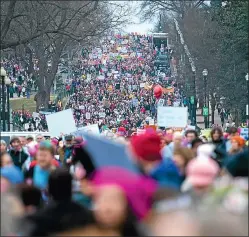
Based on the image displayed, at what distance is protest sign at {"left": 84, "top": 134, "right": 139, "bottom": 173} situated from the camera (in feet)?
25.8

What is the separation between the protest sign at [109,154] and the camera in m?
7.87

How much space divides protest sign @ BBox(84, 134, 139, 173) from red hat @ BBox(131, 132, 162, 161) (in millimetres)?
→ 2992

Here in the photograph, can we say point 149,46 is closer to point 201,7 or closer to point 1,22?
point 201,7

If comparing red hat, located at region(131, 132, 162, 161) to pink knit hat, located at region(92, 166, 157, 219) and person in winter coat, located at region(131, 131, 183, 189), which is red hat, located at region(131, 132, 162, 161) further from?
pink knit hat, located at region(92, 166, 157, 219)

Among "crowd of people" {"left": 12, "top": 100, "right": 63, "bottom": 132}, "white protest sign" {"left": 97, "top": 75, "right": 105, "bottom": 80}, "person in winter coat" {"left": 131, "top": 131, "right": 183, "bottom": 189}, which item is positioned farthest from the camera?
"white protest sign" {"left": 97, "top": 75, "right": 105, "bottom": 80}

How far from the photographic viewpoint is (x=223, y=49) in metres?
65.9

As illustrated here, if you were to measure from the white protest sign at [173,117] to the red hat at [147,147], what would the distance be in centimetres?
1905

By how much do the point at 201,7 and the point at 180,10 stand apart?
5.28ft

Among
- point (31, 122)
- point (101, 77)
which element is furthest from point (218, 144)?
point (101, 77)

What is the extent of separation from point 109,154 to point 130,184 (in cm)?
25

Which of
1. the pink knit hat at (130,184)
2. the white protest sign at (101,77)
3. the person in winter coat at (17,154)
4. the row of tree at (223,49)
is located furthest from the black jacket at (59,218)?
the white protest sign at (101,77)

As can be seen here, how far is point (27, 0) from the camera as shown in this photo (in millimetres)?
46000

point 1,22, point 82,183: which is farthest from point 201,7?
point 82,183

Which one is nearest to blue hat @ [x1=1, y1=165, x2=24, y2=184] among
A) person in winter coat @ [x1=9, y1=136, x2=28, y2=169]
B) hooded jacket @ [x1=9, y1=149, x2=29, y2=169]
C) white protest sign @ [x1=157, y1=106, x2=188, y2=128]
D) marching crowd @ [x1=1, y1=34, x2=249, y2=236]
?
marching crowd @ [x1=1, y1=34, x2=249, y2=236]
